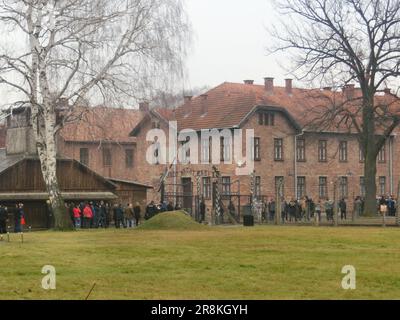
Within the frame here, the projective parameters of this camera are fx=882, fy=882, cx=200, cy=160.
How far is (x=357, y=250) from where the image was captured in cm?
2567

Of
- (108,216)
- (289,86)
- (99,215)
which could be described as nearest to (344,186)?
(289,86)

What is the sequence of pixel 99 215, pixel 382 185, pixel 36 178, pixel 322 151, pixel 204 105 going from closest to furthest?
pixel 99 215 < pixel 36 178 < pixel 204 105 < pixel 322 151 < pixel 382 185

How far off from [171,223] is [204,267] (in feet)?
63.8

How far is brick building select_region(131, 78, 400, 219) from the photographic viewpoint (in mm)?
65375

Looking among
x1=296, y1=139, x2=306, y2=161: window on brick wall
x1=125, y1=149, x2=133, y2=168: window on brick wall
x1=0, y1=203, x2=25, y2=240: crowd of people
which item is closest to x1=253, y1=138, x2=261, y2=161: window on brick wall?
x1=296, y1=139, x2=306, y2=161: window on brick wall

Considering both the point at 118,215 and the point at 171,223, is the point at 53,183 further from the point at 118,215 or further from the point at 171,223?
the point at 171,223

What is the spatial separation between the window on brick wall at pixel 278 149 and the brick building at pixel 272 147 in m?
0.08

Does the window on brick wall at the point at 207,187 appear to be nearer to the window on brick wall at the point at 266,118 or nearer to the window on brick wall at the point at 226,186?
the window on brick wall at the point at 226,186

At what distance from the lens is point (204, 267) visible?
68.0ft

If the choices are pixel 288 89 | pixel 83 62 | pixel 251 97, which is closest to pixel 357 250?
pixel 83 62

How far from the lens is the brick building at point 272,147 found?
214ft

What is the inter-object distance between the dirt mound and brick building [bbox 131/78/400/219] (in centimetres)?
2137

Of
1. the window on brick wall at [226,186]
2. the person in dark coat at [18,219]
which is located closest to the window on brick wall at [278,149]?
the window on brick wall at [226,186]
